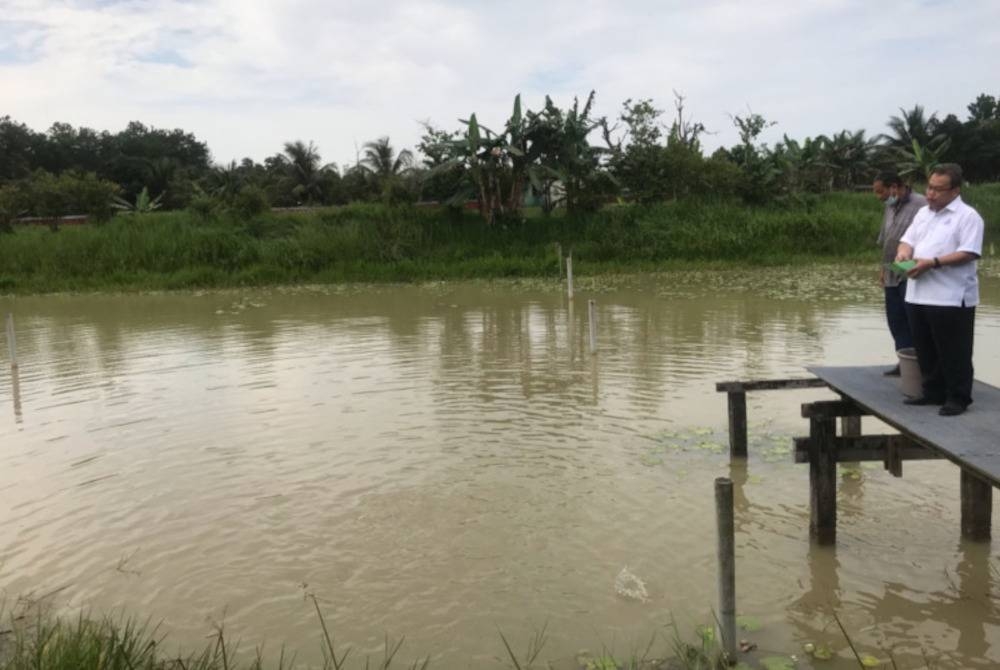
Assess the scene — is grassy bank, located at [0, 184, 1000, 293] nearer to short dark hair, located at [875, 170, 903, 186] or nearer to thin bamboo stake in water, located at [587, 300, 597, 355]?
thin bamboo stake in water, located at [587, 300, 597, 355]

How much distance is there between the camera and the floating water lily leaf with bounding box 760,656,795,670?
4.01m

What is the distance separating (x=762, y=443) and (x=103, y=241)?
2602 centimetres

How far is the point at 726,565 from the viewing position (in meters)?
3.96

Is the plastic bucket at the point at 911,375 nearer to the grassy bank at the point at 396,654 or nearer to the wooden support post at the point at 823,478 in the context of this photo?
the wooden support post at the point at 823,478

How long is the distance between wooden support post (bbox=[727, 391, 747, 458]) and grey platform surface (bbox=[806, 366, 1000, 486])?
0.85 m

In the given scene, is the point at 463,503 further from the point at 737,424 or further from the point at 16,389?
the point at 16,389

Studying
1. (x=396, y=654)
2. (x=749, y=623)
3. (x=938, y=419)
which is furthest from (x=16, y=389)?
(x=938, y=419)

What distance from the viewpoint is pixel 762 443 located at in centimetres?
752

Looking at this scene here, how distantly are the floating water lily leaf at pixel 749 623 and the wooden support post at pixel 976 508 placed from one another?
5.71 feet

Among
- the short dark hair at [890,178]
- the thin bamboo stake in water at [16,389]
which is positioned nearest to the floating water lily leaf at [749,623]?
the short dark hair at [890,178]

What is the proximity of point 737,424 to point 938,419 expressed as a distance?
7.37 ft

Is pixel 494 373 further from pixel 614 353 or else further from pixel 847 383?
pixel 847 383

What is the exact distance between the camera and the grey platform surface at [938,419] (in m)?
4.13

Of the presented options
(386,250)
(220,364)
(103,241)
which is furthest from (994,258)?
(103,241)
